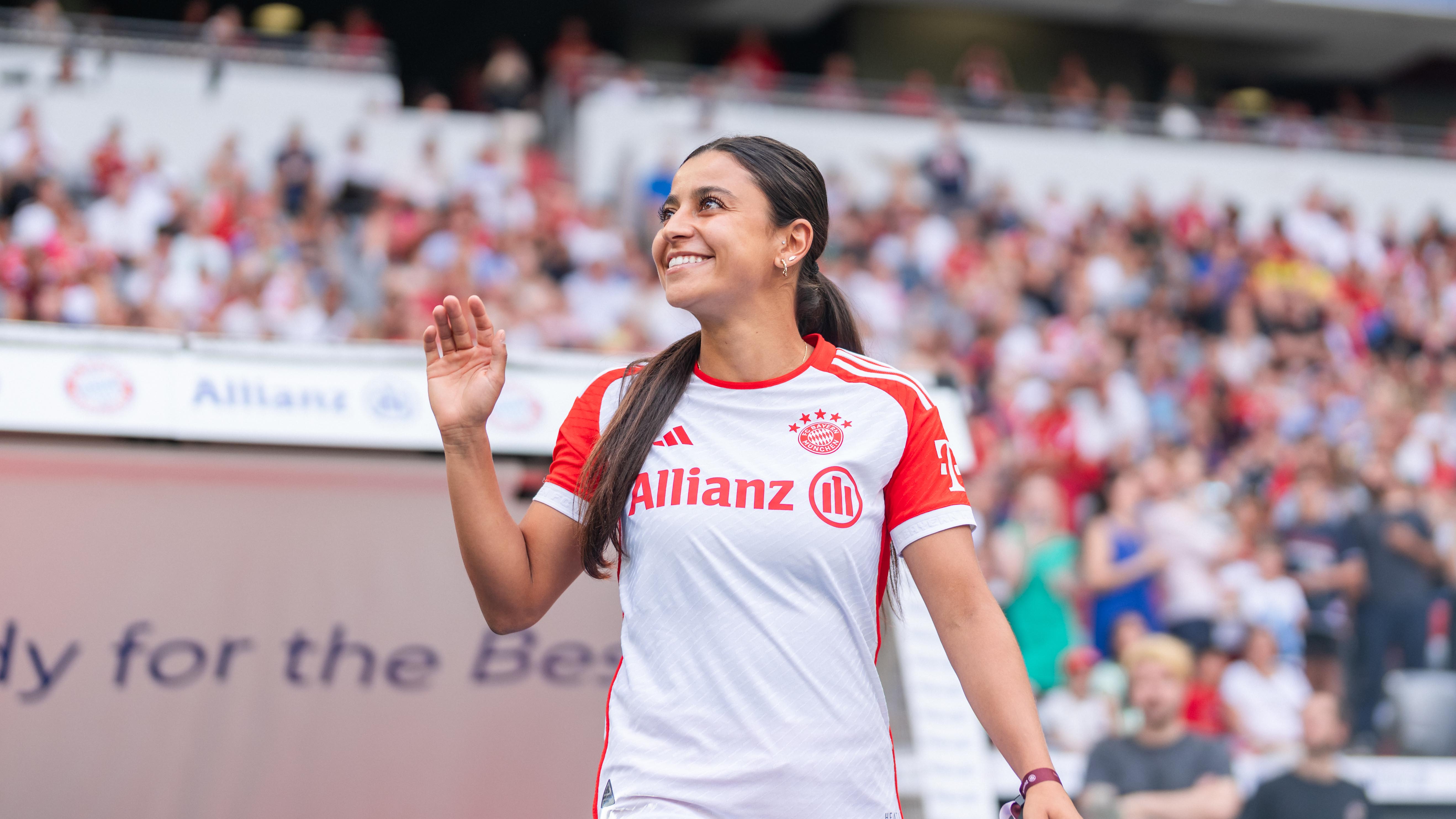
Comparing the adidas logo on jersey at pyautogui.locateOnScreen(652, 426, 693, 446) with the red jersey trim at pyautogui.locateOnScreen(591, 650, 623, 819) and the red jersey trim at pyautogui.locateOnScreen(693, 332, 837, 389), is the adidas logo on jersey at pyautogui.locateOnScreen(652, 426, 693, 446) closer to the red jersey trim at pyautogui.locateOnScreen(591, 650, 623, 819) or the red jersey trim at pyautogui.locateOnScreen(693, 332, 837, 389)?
the red jersey trim at pyautogui.locateOnScreen(693, 332, 837, 389)

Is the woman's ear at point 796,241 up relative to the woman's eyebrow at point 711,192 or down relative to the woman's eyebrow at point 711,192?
down

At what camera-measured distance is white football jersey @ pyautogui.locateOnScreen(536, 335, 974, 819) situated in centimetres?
210

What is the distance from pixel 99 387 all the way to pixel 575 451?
6.51 ft

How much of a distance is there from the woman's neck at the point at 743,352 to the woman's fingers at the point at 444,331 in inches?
16.6

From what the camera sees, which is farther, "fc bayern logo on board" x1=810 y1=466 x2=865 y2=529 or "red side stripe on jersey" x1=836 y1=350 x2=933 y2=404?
"red side stripe on jersey" x1=836 y1=350 x2=933 y2=404

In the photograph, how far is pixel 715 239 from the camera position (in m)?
2.28

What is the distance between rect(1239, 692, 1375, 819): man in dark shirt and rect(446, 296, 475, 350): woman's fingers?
5.02 m

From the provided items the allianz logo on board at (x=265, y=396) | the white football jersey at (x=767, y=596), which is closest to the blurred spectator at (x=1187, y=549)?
the allianz logo on board at (x=265, y=396)

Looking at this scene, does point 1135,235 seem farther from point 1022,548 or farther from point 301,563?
point 301,563

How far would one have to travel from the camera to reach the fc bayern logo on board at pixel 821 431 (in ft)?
7.36

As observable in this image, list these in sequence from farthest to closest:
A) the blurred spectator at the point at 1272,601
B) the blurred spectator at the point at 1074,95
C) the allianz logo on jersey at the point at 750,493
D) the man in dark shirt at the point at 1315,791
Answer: the blurred spectator at the point at 1074,95
the blurred spectator at the point at 1272,601
the man in dark shirt at the point at 1315,791
the allianz logo on jersey at the point at 750,493

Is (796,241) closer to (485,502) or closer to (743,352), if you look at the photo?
(743,352)

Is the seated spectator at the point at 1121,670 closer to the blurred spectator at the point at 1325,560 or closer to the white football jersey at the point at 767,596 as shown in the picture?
the blurred spectator at the point at 1325,560

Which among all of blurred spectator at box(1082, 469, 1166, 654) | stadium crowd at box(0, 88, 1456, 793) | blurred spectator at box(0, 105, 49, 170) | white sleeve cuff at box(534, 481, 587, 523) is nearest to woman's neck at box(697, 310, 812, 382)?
white sleeve cuff at box(534, 481, 587, 523)
